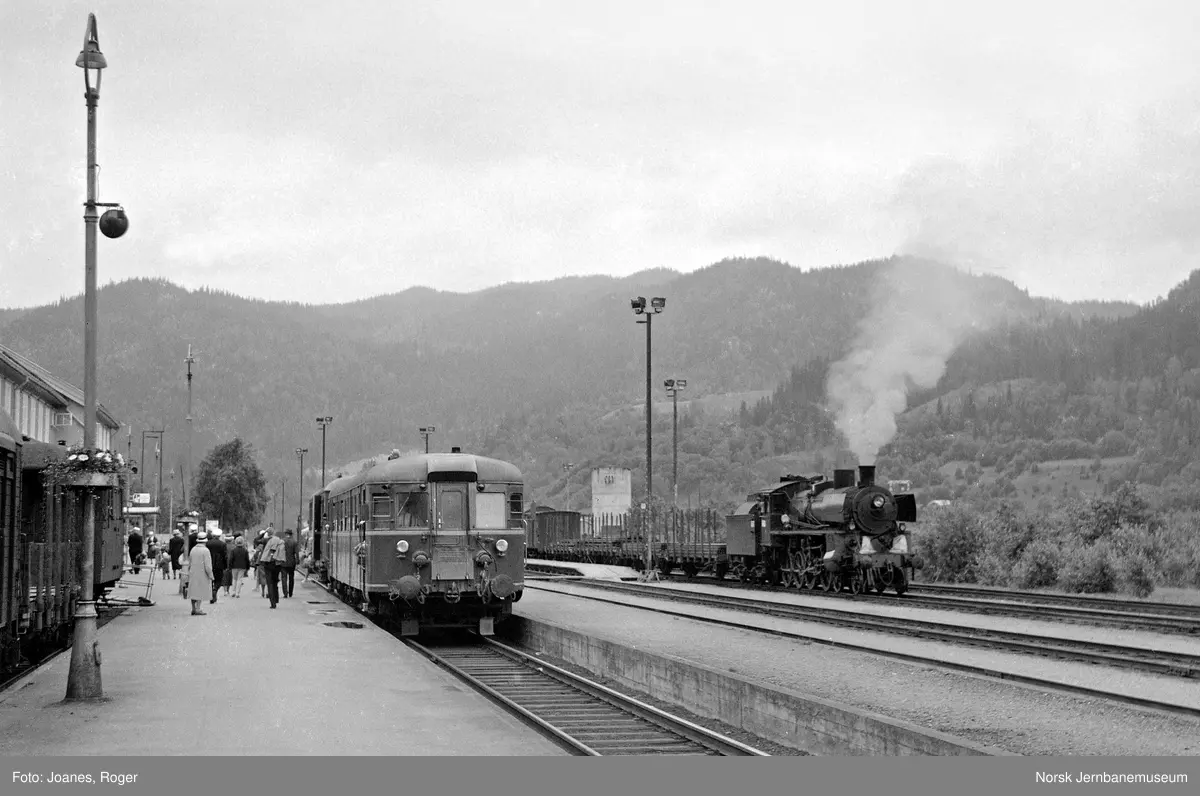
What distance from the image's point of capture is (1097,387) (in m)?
143

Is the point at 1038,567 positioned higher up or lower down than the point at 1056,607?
higher up

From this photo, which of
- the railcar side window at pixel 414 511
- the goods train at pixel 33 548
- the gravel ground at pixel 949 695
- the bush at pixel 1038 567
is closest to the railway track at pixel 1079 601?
the bush at pixel 1038 567

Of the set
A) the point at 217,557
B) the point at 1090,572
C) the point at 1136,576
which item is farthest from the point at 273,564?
the point at 1136,576

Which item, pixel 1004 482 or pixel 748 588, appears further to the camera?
pixel 1004 482

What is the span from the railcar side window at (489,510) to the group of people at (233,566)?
22.3 feet

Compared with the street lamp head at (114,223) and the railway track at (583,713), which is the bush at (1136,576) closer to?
the railway track at (583,713)

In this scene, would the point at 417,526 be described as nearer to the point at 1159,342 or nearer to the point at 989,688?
the point at 989,688

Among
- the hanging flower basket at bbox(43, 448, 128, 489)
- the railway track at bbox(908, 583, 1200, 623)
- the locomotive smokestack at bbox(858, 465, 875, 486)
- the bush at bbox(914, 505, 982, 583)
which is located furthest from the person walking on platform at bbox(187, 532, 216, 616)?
the bush at bbox(914, 505, 982, 583)

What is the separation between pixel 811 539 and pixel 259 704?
22729 mm

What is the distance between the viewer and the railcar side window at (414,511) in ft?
72.3

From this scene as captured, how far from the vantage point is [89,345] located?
13602 mm

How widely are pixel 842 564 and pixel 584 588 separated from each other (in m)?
8.11

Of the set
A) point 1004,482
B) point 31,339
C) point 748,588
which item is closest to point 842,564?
point 748,588

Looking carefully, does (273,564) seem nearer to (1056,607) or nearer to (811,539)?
(811,539)
